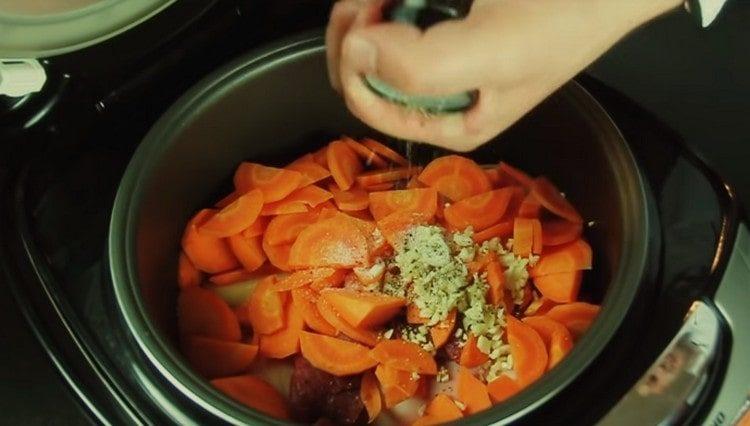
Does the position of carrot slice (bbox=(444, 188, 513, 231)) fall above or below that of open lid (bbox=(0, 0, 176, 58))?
below

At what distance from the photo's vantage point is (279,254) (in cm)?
106

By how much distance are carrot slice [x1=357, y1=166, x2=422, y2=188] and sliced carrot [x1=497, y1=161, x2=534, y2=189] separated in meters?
0.10

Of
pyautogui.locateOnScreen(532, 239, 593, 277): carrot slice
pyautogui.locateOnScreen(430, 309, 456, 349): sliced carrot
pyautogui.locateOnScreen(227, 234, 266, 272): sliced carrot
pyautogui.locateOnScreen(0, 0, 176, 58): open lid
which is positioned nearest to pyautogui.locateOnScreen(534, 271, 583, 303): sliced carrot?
pyautogui.locateOnScreen(532, 239, 593, 277): carrot slice

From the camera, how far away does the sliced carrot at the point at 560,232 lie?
1.02 m

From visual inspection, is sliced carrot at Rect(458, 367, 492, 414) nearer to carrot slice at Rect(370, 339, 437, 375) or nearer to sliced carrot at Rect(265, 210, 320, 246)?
carrot slice at Rect(370, 339, 437, 375)

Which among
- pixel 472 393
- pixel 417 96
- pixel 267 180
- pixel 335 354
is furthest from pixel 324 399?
pixel 417 96

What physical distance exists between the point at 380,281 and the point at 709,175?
36cm

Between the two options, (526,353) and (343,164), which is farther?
(343,164)

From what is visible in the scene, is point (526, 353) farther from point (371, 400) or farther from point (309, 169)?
point (309, 169)

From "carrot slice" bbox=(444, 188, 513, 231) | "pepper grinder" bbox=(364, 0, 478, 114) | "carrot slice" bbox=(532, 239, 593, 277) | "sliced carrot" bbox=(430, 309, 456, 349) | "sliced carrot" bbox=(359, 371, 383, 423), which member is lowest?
"sliced carrot" bbox=(359, 371, 383, 423)

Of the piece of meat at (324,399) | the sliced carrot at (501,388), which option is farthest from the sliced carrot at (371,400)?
the sliced carrot at (501,388)

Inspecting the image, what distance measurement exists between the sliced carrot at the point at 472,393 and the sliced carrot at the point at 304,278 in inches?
7.3

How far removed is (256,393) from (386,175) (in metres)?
0.31

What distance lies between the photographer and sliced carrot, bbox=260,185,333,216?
42.0 inches
